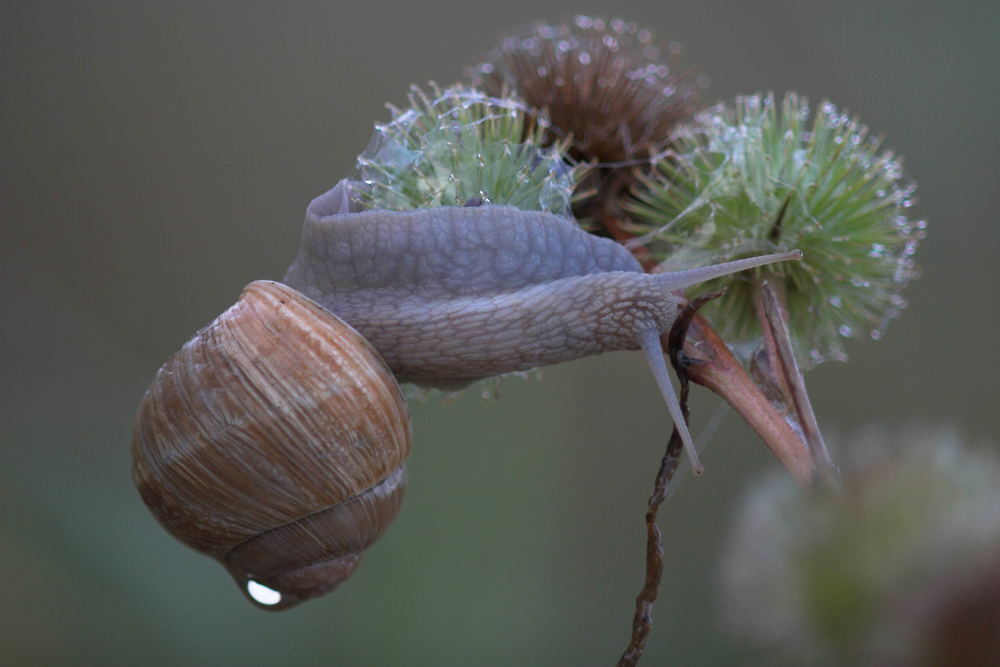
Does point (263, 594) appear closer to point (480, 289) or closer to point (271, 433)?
point (271, 433)

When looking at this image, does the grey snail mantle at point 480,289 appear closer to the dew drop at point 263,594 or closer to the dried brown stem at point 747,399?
the dried brown stem at point 747,399

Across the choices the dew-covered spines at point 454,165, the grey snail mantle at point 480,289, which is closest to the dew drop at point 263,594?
the grey snail mantle at point 480,289

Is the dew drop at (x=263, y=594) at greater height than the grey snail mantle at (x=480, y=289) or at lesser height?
lesser

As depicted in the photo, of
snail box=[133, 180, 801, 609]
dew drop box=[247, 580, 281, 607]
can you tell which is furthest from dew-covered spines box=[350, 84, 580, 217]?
dew drop box=[247, 580, 281, 607]

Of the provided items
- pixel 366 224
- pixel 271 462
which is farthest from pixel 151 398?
pixel 366 224

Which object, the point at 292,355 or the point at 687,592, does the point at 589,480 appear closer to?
the point at 687,592
